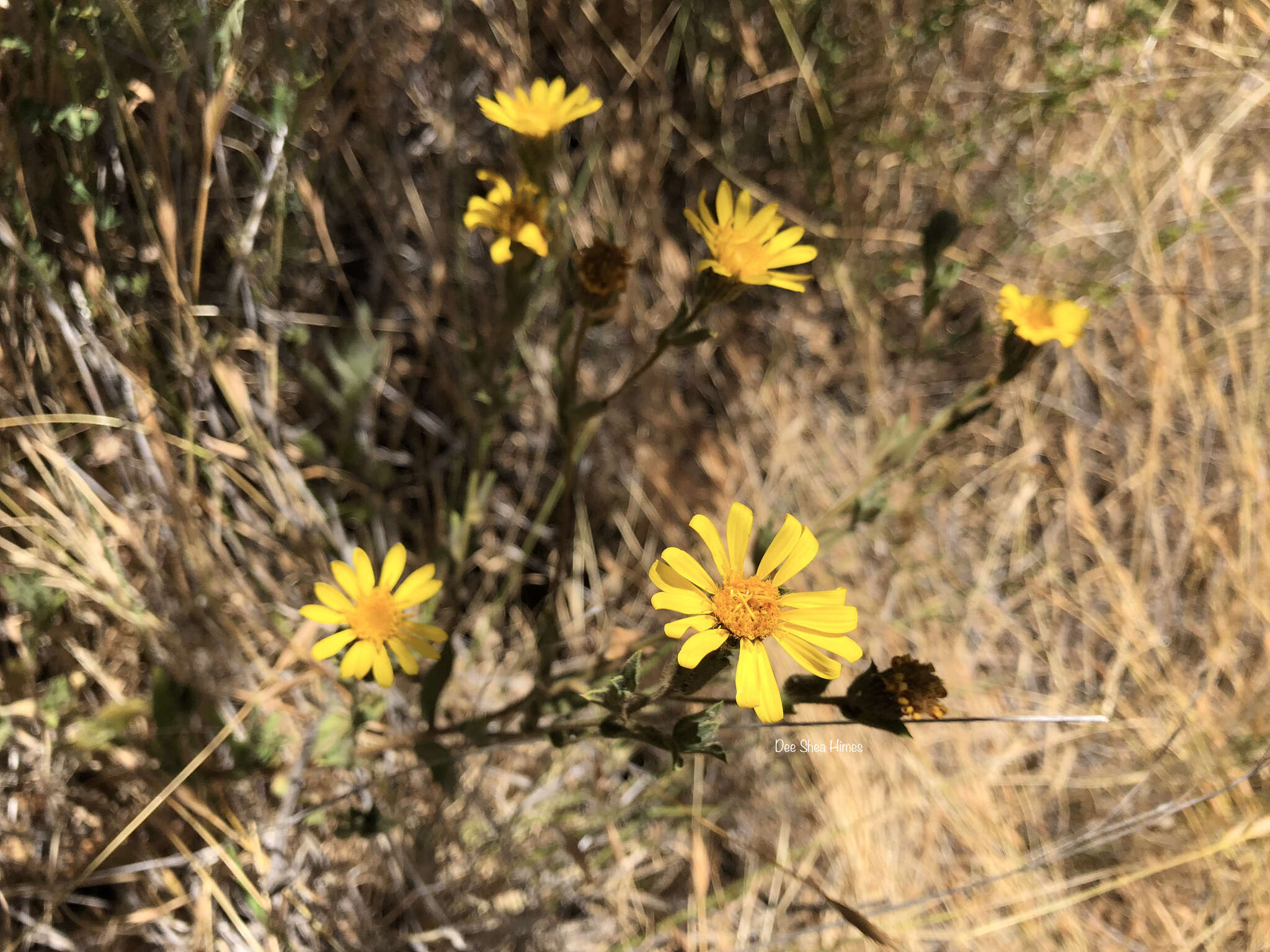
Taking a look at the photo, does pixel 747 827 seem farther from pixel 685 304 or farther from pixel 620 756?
pixel 685 304

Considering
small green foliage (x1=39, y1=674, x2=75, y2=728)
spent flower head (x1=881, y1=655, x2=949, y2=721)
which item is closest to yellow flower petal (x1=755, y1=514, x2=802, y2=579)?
spent flower head (x1=881, y1=655, x2=949, y2=721)

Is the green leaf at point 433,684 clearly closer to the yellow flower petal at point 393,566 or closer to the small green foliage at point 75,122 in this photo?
the yellow flower petal at point 393,566

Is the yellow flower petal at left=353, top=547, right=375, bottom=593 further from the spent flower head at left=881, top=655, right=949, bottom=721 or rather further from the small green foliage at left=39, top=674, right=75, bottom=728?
the spent flower head at left=881, top=655, right=949, bottom=721

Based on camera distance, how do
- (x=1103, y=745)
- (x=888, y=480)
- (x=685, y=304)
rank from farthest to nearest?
(x=1103, y=745) → (x=888, y=480) → (x=685, y=304)

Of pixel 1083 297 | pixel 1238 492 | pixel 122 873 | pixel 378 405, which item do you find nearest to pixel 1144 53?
pixel 1083 297

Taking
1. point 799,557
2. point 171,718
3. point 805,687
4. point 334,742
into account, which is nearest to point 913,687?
point 805,687

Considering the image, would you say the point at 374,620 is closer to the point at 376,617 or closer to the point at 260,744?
the point at 376,617
